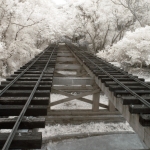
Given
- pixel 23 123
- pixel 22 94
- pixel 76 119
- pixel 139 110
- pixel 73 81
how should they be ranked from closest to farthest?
1. pixel 23 123
2. pixel 139 110
3. pixel 22 94
4. pixel 73 81
5. pixel 76 119

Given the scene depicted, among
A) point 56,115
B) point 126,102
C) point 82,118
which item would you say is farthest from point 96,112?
point 126,102

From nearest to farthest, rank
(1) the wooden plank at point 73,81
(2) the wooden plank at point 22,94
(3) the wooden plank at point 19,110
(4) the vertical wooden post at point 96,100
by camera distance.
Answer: (3) the wooden plank at point 19,110
(2) the wooden plank at point 22,94
(1) the wooden plank at point 73,81
(4) the vertical wooden post at point 96,100

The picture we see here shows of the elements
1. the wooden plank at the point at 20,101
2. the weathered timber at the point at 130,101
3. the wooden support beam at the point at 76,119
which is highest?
the weathered timber at the point at 130,101

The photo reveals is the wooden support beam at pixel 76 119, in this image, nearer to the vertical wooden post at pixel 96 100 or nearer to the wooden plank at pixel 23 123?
the vertical wooden post at pixel 96 100

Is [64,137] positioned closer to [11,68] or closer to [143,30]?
[143,30]

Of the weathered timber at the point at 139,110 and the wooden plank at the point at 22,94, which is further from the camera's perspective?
the wooden plank at the point at 22,94

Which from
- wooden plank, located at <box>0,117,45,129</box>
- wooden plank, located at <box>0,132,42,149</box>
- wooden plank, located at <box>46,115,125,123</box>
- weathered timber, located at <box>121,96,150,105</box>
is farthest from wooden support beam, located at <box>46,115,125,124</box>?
wooden plank, located at <box>0,132,42,149</box>

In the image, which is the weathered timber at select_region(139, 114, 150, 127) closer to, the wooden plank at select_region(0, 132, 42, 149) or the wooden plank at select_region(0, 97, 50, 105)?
the wooden plank at select_region(0, 132, 42, 149)

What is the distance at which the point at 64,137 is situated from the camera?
30.9ft

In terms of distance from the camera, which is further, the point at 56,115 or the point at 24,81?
the point at 56,115

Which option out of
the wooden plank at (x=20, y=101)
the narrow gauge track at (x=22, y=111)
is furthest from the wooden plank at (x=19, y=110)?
the wooden plank at (x=20, y=101)

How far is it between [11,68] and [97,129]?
13.6 metres

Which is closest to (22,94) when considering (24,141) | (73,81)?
(24,141)

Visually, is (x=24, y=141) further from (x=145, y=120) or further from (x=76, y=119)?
(x=76, y=119)
